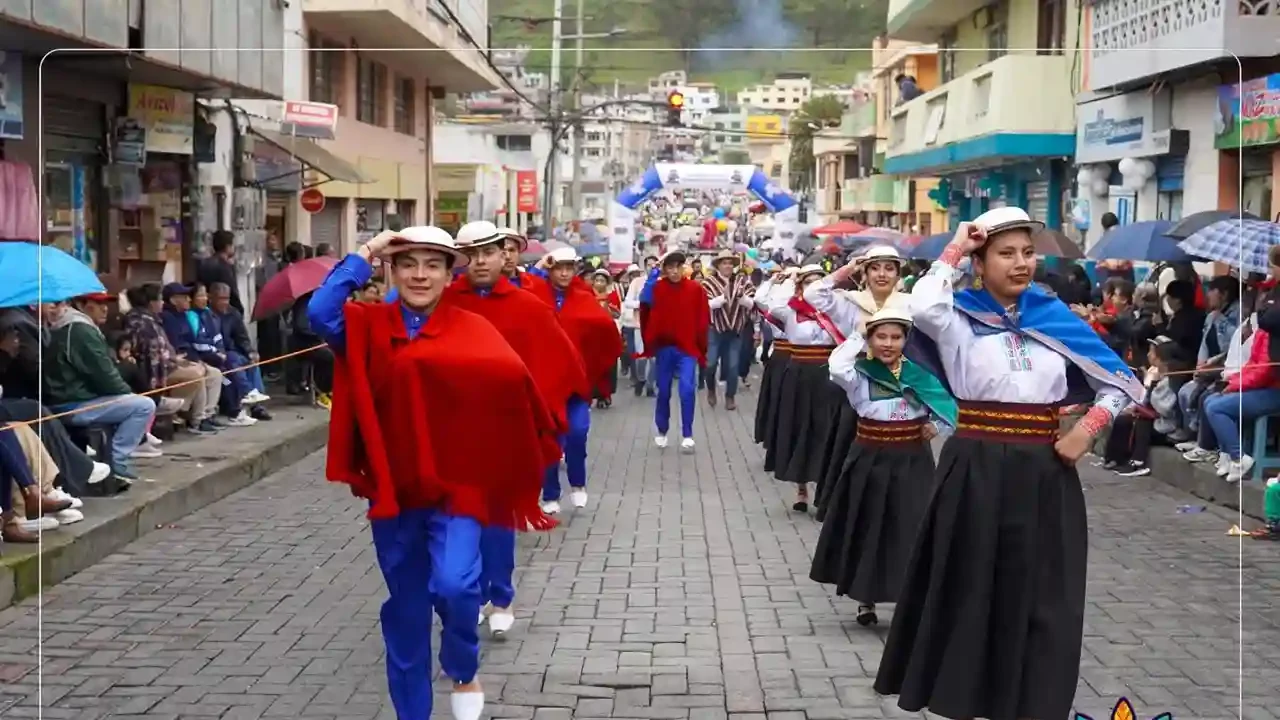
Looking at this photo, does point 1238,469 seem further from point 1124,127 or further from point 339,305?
point 1124,127

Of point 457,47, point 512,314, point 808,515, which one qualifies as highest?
point 457,47

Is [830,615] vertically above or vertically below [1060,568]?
below

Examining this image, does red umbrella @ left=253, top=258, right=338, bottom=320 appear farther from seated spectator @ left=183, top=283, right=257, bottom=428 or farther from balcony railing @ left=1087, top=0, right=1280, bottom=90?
balcony railing @ left=1087, top=0, right=1280, bottom=90

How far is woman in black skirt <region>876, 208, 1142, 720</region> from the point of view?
555 cm

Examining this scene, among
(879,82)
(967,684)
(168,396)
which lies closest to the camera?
(967,684)

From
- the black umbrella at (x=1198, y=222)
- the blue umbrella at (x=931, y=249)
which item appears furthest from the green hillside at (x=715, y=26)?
the black umbrella at (x=1198, y=222)

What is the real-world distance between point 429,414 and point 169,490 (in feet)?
20.5

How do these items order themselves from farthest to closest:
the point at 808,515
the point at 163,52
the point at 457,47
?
1. the point at 457,47
2. the point at 163,52
3. the point at 808,515

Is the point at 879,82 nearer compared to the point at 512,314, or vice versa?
the point at 512,314

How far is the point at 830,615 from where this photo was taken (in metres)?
8.46

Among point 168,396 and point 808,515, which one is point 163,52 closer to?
point 168,396

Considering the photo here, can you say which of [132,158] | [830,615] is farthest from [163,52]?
[830,615]

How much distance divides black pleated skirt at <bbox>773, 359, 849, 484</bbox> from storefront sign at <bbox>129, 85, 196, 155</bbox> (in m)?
9.31

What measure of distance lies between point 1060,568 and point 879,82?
5065 centimetres
